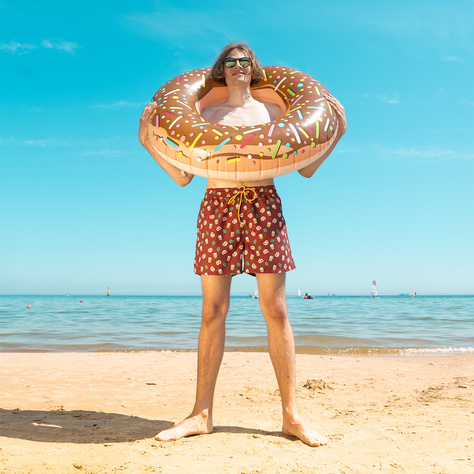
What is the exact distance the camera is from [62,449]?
231cm

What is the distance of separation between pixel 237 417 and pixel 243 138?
6.27 ft

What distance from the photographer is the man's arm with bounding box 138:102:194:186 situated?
2.72m

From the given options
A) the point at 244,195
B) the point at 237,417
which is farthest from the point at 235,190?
the point at 237,417

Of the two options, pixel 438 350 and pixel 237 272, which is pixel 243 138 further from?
pixel 438 350

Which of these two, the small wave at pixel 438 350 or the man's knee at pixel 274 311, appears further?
the small wave at pixel 438 350

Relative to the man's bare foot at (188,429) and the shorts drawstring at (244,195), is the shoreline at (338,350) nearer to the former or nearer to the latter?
the man's bare foot at (188,429)

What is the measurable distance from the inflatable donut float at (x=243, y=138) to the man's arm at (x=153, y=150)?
54 millimetres

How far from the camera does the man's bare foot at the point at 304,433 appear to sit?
7.89ft

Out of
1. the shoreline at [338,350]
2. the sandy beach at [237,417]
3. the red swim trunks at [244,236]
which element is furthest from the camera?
the shoreline at [338,350]

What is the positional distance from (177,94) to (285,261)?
1.22 m

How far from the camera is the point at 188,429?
99.9 inches

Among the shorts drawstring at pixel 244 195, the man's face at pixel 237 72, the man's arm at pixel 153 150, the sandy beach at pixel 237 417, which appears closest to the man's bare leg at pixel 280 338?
the sandy beach at pixel 237 417

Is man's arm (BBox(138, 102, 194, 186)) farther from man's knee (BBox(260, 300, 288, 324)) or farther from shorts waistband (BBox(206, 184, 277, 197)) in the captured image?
man's knee (BBox(260, 300, 288, 324))

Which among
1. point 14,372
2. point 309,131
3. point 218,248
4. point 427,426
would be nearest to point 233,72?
point 309,131
